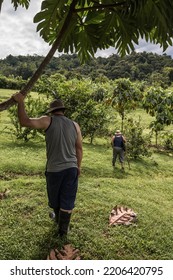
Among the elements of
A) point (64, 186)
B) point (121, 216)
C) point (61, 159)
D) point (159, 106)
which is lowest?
point (121, 216)

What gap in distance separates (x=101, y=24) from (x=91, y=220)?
139 inches

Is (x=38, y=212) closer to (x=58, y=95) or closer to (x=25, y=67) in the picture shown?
(x=58, y=95)

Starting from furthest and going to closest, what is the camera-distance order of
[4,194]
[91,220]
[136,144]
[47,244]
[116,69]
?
[116,69]
[136,144]
[4,194]
[91,220]
[47,244]

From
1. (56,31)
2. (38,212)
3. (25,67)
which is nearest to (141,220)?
(38,212)

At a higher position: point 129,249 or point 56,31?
point 56,31

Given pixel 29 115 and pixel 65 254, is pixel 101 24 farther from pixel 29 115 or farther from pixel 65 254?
pixel 29 115

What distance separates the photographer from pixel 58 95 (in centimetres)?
1623

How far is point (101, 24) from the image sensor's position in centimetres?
256

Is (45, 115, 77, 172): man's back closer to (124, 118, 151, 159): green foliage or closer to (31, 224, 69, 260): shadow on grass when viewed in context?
(31, 224, 69, 260): shadow on grass

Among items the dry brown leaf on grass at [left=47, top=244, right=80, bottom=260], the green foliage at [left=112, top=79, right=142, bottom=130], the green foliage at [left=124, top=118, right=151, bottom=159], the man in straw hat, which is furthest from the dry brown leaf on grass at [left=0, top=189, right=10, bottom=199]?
the green foliage at [left=112, top=79, right=142, bottom=130]

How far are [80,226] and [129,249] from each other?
86 centimetres

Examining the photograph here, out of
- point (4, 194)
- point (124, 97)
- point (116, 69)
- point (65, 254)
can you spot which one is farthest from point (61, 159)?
point (116, 69)

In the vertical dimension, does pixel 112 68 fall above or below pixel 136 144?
above

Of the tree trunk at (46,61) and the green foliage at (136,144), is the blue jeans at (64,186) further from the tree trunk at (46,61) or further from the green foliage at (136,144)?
the green foliage at (136,144)
